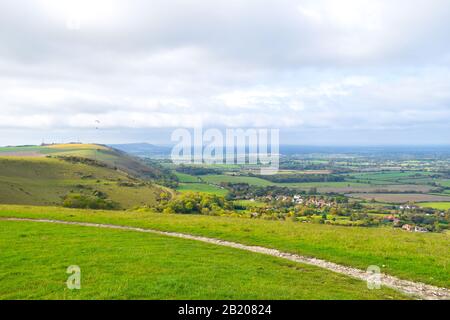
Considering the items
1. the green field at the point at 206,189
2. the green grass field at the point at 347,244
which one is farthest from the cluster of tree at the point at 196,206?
the green field at the point at 206,189

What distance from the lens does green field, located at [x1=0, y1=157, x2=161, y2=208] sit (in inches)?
3551

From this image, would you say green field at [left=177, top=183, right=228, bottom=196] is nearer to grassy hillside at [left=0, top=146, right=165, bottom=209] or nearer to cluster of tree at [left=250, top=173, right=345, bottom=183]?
grassy hillside at [left=0, top=146, right=165, bottom=209]

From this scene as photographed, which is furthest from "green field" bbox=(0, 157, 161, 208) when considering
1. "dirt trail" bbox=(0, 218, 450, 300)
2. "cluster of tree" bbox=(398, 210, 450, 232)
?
"dirt trail" bbox=(0, 218, 450, 300)

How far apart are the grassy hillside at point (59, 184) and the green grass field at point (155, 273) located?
2818 inches

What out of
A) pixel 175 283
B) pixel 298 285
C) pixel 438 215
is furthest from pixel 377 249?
pixel 438 215

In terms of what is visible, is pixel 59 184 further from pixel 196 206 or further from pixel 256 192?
pixel 256 192

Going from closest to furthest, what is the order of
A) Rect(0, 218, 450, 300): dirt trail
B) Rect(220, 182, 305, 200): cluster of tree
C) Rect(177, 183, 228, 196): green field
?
Rect(0, 218, 450, 300): dirt trail → Rect(220, 182, 305, 200): cluster of tree → Rect(177, 183, 228, 196): green field

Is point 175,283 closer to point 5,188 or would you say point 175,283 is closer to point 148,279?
point 148,279

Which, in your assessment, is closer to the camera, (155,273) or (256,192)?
(155,273)

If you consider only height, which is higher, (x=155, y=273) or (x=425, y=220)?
(x=155, y=273)

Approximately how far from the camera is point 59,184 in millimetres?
Result: 113625

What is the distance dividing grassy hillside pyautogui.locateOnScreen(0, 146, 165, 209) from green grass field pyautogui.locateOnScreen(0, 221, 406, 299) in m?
71.6

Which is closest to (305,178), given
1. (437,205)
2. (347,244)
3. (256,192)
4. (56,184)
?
(256,192)

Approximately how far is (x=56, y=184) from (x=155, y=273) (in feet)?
361
